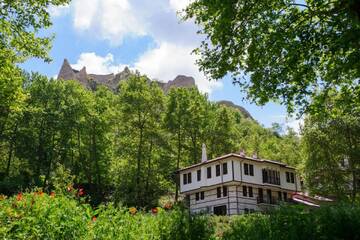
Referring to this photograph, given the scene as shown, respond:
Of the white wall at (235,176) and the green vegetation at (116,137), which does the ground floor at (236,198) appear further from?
the green vegetation at (116,137)

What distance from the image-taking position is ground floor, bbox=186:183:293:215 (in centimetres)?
3731

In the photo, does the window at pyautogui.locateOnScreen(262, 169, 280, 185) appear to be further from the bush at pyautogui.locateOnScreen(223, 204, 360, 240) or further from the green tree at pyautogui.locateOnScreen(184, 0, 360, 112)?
the bush at pyautogui.locateOnScreen(223, 204, 360, 240)

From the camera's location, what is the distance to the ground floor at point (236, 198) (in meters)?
37.3

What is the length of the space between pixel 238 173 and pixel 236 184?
1178mm

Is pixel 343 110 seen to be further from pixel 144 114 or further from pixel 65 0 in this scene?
pixel 144 114

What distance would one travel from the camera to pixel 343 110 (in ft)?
50.3

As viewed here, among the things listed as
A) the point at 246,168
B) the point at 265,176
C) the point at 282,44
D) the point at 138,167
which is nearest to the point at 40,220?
the point at 282,44

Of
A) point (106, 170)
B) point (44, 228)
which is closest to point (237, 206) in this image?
point (106, 170)

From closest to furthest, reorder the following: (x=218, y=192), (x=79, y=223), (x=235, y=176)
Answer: (x=79, y=223) → (x=235, y=176) → (x=218, y=192)

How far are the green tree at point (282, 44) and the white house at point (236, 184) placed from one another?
76.9 feet

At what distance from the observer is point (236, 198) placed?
1462 inches

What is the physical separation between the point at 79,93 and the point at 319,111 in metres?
40.8

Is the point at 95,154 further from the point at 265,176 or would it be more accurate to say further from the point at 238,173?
the point at 265,176

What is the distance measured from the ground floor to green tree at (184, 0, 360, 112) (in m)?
24.0
